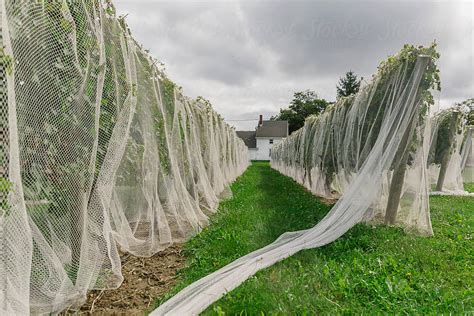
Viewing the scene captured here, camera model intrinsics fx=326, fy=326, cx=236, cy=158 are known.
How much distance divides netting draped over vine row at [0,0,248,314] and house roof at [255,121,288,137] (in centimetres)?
5007

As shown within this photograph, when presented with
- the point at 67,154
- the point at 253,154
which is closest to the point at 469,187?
the point at 67,154

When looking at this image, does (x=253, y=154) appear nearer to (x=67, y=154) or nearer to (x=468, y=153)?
(x=468, y=153)

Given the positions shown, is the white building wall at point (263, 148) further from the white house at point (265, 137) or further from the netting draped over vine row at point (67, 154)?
the netting draped over vine row at point (67, 154)

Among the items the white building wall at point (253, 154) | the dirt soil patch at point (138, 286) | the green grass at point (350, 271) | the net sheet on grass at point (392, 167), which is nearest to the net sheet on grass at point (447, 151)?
the net sheet on grass at point (392, 167)

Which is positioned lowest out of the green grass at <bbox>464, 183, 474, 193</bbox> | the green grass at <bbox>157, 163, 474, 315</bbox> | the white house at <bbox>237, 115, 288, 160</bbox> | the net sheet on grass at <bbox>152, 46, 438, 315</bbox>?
the green grass at <bbox>464, 183, 474, 193</bbox>

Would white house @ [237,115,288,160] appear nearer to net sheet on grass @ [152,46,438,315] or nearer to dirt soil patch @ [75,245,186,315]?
net sheet on grass @ [152,46,438,315]

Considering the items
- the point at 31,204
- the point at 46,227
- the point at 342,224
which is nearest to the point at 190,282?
the point at 46,227

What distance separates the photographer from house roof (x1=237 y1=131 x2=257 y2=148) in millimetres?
55131

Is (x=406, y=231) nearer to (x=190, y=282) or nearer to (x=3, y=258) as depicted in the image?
(x=190, y=282)

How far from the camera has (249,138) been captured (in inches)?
2227

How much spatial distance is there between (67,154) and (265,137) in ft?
168

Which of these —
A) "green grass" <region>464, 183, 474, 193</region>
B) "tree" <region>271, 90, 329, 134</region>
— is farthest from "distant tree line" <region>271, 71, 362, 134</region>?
"green grass" <region>464, 183, 474, 193</region>

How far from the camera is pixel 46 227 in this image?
208 cm

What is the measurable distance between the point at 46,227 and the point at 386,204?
427cm
